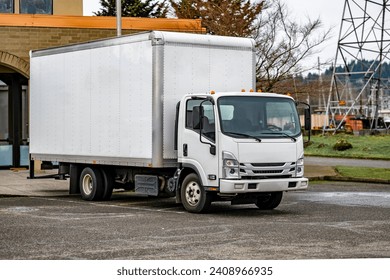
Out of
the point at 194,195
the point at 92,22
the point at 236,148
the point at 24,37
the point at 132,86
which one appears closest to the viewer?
the point at 236,148

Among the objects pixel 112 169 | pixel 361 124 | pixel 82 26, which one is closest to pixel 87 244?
pixel 112 169

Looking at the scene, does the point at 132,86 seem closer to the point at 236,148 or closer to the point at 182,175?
the point at 182,175

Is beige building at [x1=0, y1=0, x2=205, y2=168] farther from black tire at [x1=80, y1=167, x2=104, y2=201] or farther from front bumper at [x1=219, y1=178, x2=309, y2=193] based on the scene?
front bumper at [x1=219, y1=178, x2=309, y2=193]

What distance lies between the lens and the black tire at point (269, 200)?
1873 centimetres

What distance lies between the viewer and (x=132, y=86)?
1911 cm

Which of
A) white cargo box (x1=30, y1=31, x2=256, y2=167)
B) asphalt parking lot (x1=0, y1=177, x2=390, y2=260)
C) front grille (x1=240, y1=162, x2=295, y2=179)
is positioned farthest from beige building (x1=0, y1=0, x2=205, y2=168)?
front grille (x1=240, y1=162, x2=295, y2=179)

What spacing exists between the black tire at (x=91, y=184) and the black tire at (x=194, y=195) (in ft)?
10.4

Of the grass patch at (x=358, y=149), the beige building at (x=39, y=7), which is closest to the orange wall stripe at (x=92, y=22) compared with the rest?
the beige building at (x=39, y=7)

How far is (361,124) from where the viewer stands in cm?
6988

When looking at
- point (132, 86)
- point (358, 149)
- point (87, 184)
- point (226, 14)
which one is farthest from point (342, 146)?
point (132, 86)

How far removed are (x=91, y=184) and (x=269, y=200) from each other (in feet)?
14.6

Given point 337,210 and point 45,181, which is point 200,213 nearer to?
point 337,210

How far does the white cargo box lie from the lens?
18438mm

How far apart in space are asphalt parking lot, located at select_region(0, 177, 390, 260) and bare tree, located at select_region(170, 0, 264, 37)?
43.1 ft
